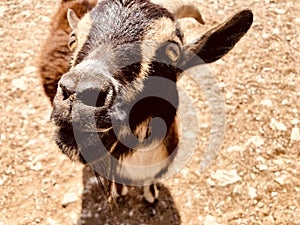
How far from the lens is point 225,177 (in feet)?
17.1

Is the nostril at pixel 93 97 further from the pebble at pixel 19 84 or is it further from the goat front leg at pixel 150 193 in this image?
the pebble at pixel 19 84

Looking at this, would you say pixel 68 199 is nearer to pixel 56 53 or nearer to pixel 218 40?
pixel 56 53

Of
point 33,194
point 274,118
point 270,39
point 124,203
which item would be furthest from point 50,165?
point 270,39

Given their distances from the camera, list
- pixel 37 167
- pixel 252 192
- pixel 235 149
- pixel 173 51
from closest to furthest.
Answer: pixel 173 51 < pixel 252 192 < pixel 37 167 < pixel 235 149

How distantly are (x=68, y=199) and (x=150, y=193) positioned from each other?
0.89 metres

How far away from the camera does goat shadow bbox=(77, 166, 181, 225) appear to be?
4.89m

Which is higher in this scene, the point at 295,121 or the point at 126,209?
the point at 295,121

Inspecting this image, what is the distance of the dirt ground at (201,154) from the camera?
494cm

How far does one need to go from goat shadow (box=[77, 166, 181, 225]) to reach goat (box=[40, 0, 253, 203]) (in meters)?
1.00

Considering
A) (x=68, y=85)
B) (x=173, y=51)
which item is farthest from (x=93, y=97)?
(x=173, y=51)

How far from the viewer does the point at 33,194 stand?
5.02 metres

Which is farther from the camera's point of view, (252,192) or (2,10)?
(2,10)

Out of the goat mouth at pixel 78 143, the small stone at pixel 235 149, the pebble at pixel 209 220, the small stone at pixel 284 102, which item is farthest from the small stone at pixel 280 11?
the goat mouth at pixel 78 143

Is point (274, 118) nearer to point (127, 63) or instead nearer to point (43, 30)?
point (127, 63)
